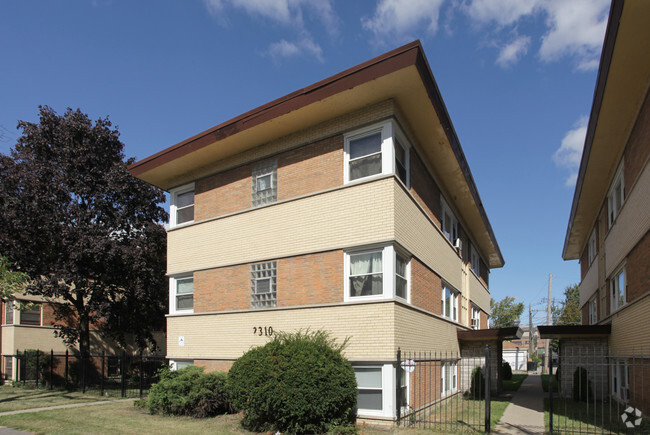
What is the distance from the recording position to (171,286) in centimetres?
1728

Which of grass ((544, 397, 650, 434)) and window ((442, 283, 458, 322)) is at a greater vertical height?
window ((442, 283, 458, 322))

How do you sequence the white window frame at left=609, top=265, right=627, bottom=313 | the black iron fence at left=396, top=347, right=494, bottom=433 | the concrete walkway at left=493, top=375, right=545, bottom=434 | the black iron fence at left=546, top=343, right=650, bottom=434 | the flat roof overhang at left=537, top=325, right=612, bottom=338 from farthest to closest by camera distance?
the flat roof overhang at left=537, top=325, right=612, bottom=338
the white window frame at left=609, top=265, right=627, bottom=313
the concrete walkway at left=493, top=375, right=545, bottom=434
the black iron fence at left=396, top=347, right=494, bottom=433
the black iron fence at left=546, top=343, right=650, bottom=434

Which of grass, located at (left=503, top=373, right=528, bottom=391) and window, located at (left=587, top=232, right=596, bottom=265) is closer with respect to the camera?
window, located at (left=587, top=232, right=596, bottom=265)

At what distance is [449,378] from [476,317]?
8.94 m

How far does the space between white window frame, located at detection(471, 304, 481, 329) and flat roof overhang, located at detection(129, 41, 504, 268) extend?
8.06m

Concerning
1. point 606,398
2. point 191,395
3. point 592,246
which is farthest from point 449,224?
point 191,395

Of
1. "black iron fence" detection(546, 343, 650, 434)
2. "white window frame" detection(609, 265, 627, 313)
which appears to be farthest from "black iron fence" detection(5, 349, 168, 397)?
"white window frame" detection(609, 265, 627, 313)

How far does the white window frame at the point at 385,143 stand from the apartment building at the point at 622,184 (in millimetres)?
4873

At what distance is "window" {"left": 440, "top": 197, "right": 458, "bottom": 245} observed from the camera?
60.1ft

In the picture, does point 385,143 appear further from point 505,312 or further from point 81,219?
point 505,312

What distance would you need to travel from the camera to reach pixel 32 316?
1050 inches

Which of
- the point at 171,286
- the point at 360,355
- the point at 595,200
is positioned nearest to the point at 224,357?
the point at 171,286

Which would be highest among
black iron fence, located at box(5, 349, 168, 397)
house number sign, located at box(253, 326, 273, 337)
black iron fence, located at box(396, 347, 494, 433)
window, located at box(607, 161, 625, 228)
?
window, located at box(607, 161, 625, 228)

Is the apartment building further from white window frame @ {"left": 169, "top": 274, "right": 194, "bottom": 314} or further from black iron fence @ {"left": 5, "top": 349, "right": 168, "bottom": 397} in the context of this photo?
black iron fence @ {"left": 5, "top": 349, "right": 168, "bottom": 397}
